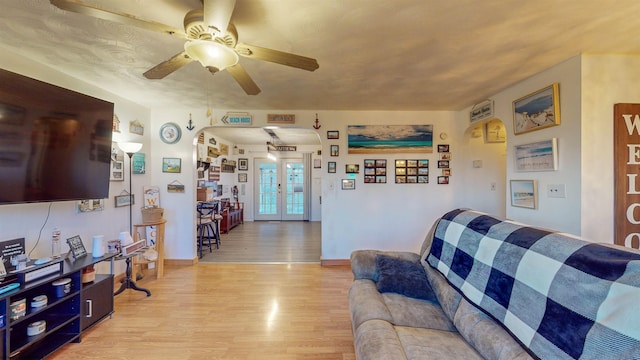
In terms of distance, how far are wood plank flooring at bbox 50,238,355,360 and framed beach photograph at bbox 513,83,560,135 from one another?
2.62 metres

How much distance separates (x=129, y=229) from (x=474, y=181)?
4823 mm

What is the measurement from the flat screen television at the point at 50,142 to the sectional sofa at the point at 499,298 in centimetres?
248

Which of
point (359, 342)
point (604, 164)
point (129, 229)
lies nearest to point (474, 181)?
point (604, 164)

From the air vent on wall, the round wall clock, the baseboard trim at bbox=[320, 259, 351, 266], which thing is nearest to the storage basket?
the round wall clock

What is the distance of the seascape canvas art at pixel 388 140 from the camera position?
147 inches

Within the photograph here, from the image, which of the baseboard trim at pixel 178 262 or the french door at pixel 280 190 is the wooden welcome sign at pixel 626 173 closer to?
the baseboard trim at pixel 178 262

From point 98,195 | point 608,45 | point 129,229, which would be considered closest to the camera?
point 608,45

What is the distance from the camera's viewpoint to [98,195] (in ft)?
7.66

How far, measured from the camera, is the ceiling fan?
3.78ft

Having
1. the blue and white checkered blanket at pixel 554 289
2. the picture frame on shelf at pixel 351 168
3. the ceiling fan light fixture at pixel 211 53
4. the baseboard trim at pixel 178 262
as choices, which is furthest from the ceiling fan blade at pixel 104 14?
the baseboard trim at pixel 178 262

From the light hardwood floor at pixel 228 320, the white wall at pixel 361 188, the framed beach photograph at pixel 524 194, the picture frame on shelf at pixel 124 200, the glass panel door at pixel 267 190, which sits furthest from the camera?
the glass panel door at pixel 267 190

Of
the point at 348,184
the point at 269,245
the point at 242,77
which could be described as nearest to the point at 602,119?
the point at 348,184

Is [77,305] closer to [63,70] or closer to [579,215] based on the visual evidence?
[63,70]

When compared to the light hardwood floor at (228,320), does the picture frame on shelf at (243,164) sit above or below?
above
